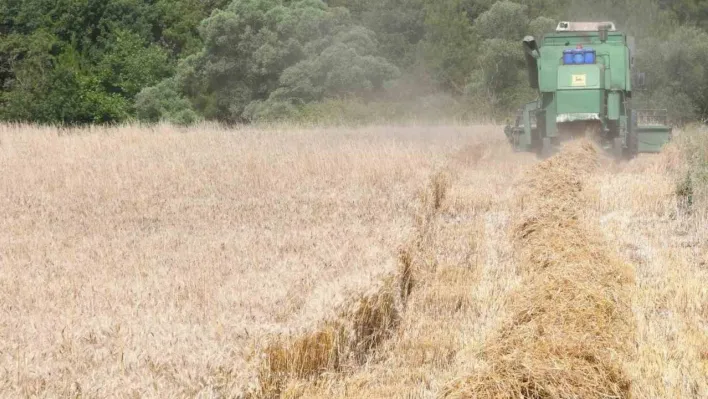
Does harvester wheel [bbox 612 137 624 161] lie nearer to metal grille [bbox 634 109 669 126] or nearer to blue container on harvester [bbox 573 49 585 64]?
metal grille [bbox 634 109 669 126]

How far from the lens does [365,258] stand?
629cm

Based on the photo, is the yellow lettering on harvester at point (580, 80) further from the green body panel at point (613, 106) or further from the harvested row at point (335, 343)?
the harvested row at point (335, 343)

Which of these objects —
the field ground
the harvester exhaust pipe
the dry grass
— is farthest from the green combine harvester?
the field ground

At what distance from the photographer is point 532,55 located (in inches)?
712

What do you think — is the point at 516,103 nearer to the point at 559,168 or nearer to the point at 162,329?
the point at 559,168

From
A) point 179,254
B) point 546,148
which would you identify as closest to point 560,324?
point 179,254

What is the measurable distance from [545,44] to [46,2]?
33030 millimetres

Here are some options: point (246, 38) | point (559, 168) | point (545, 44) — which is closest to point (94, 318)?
point (559, 168)

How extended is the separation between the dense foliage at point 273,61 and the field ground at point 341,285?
2287 centimetres

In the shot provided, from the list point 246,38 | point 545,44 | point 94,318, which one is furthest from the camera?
point 246,38

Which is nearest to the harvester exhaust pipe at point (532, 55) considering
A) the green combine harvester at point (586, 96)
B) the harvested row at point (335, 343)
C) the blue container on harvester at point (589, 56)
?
the green combine harvester at point (586, 96)

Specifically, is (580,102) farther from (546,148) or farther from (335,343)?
(335,343)

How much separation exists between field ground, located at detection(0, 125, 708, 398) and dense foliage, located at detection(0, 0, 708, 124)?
2287cm

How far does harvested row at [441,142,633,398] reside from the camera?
451 centimetres
